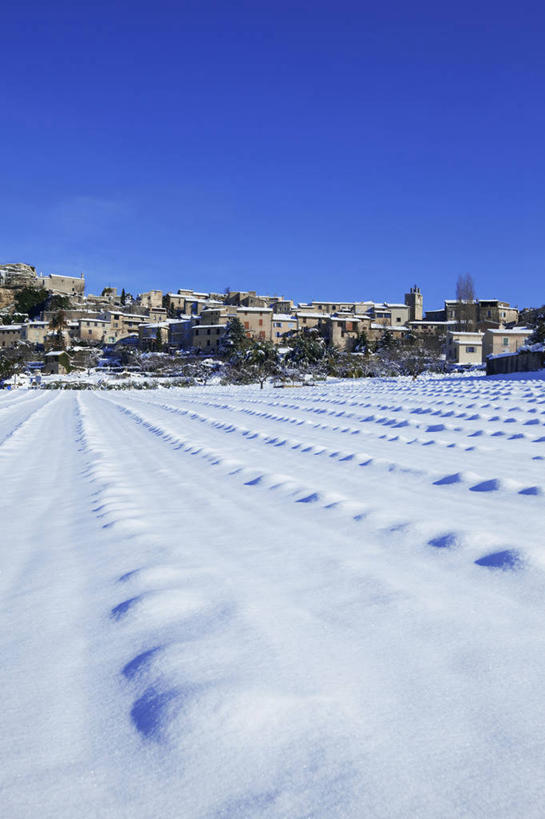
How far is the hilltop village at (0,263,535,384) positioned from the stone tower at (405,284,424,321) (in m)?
0.15

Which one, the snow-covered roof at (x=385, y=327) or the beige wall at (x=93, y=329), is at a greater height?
the beige wall at (x=93, y=329)

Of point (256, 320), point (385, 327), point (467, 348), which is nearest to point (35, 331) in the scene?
point (256, 320)

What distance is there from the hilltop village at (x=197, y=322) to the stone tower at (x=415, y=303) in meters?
0.15

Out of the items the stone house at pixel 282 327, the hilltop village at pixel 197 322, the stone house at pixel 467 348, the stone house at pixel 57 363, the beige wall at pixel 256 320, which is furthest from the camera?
the stone house at pixel 282 327

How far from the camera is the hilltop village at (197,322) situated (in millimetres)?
65750

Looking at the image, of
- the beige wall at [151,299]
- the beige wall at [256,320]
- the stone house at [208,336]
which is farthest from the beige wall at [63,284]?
the beige wall at [256,320]

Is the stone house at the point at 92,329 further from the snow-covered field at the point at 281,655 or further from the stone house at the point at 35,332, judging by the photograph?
the snow-covered field at the point at 281,655

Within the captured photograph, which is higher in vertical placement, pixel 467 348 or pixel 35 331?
pixel 35 331

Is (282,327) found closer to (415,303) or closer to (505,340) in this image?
(415,303)

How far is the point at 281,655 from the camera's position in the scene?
135 centimetres

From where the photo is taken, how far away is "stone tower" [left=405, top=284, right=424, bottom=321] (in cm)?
8212

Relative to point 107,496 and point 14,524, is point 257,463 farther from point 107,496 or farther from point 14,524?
point 14,524

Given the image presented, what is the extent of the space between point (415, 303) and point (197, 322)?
33.8 metres

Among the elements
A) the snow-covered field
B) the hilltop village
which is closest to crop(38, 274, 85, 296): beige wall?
the hilltop village
